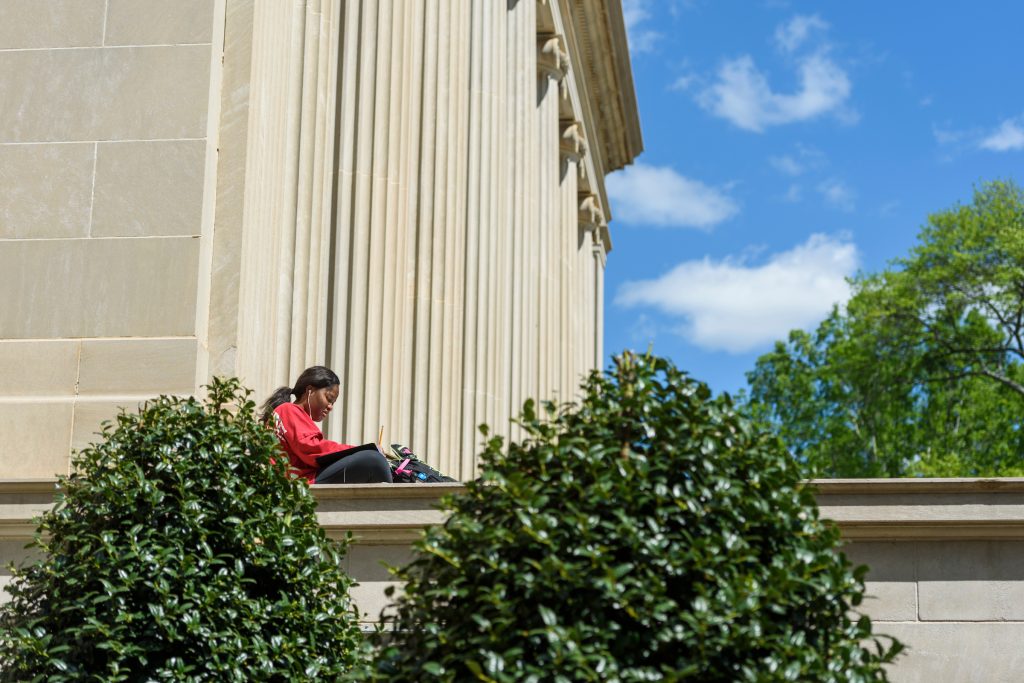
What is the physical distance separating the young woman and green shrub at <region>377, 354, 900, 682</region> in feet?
16.8

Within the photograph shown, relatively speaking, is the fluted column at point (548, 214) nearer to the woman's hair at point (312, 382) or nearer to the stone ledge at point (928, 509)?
the woman's hair at point (312, 382)

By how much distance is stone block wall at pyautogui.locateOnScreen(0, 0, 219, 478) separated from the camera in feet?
40.6

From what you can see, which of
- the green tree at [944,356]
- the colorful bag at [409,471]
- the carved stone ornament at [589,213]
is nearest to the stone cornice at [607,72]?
the carved stone ornament at [589,213]

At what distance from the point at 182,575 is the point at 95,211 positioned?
226 inches

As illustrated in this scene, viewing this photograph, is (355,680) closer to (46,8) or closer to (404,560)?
(404,560)

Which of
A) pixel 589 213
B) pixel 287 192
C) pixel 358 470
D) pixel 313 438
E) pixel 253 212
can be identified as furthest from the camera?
pixel 589 213

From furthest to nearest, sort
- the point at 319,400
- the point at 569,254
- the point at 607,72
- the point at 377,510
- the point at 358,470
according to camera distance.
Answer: the point at 607,72 < the point at 569,254 < the point at 319,400 < the point at 358,470 < the point at 377,510

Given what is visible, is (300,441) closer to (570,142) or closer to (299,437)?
(299,437)

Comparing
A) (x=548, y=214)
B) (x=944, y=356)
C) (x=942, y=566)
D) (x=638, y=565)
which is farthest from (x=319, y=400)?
(x=944, y=356)

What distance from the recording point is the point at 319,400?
12.0 metres

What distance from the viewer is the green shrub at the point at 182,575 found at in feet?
26.6

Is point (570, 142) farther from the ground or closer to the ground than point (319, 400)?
farther from the ground

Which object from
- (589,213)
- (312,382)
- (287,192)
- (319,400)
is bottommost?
(319,400)

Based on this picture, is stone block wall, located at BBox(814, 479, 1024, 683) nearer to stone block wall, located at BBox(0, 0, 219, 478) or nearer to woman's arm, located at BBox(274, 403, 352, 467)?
woman's arm, located at BBox(274, 403, 352, 467)
